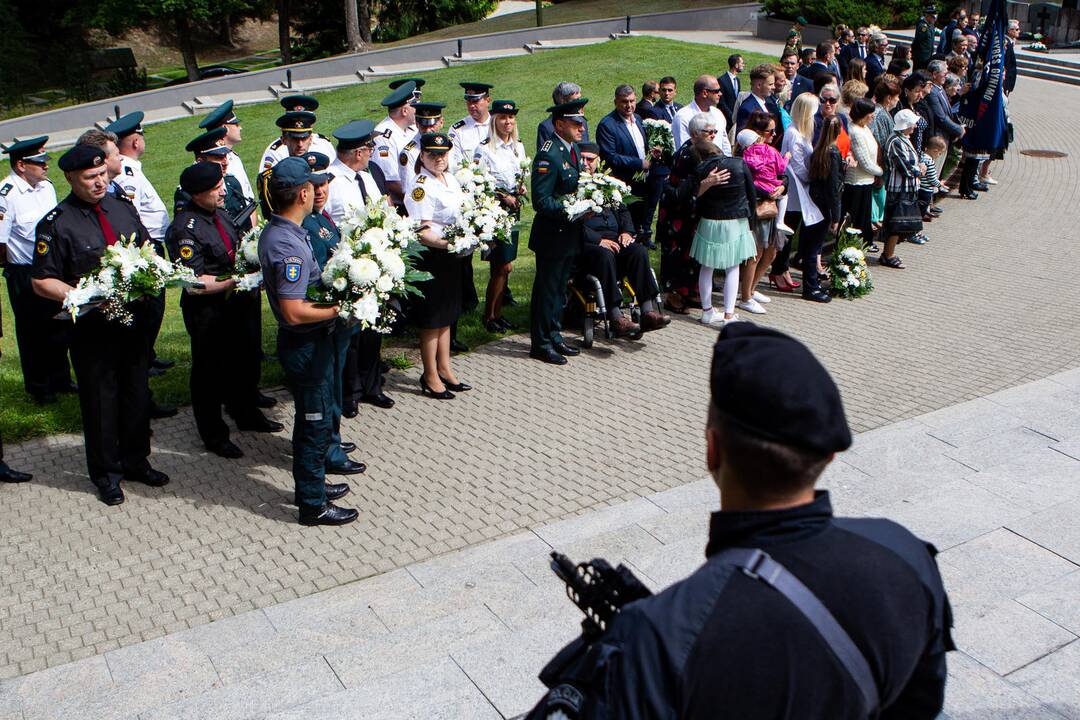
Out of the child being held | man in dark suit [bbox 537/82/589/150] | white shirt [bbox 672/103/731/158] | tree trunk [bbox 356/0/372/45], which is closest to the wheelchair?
man in dark suit [bbox 537/82/589/150]

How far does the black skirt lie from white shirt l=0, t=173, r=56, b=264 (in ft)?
10.8

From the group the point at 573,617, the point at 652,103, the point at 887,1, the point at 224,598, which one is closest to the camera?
the point at 573,617

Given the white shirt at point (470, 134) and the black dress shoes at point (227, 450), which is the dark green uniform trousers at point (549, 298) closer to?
the white shirt at point (470, 134)

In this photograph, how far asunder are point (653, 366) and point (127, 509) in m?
4.72

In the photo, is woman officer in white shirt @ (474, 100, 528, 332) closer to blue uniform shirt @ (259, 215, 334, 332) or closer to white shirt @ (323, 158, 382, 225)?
white shirt @ (323, 158, 382, 225)

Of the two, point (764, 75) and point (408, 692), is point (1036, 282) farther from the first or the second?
point (408, 692)

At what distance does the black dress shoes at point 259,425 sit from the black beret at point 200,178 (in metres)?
1.91

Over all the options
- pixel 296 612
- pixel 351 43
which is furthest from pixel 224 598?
pixel 351 43

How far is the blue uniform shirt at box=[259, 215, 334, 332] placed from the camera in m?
6.00

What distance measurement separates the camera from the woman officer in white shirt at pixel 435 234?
793 cm

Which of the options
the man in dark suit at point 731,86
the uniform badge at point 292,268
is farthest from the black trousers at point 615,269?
the man in dark suit at point 731,86

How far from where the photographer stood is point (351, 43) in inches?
1391

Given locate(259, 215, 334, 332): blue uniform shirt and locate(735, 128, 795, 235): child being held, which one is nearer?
locate(259, 215, 334, 332): blue uniform shirt

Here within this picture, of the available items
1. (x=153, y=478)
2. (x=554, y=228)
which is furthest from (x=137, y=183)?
(x=554, y=228)
